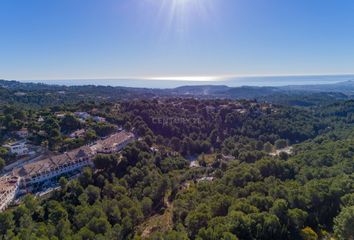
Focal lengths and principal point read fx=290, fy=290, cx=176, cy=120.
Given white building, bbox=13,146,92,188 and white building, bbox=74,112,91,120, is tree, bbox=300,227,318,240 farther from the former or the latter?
white building, bbox=74,112,91,120

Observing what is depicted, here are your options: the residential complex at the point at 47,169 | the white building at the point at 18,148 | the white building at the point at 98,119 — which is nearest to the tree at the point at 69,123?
the white building at the point at 98,119

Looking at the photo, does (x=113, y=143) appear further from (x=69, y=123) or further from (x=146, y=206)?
(x=146, y=206)

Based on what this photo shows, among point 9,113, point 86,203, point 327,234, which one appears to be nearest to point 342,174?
point 327,234

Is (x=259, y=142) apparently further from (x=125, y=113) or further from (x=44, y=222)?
(x=44, y=222)

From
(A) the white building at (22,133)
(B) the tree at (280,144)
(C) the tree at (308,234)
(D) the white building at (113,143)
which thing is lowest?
(B) the tree at (280,144)

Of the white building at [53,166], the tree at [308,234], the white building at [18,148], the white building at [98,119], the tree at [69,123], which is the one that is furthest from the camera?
the white building at [98,119]

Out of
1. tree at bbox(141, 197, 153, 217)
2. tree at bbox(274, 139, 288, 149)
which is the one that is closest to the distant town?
tree at bbox(141, 197, 153, 217)

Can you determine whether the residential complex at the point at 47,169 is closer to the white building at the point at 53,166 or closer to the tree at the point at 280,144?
the white building at the point at 53,166
